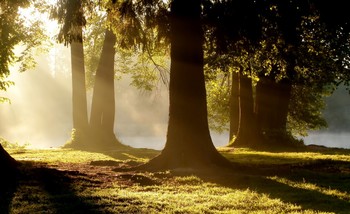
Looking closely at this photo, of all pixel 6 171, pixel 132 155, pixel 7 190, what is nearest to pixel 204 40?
pixel 132 155

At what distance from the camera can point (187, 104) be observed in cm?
1584

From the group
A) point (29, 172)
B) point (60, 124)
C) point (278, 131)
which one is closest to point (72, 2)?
point (29, 172)

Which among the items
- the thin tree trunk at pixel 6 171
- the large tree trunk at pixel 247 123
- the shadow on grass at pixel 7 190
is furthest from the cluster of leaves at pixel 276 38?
the shadow on grass at pixel 7 190

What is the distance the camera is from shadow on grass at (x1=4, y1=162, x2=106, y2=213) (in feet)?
29.6

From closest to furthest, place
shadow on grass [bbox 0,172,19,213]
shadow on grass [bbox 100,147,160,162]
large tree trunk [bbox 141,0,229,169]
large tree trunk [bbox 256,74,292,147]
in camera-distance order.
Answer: shadow on grass [bbox 0,172,19,213] < large tree trunk [bbox 141,0,229,169] < shadow on grass [bbox 100,147,160,162] < large tree trunk [bbox 256,74,292,147]

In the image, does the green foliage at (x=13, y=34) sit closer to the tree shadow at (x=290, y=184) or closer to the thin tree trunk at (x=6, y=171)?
the thin tree trunk at (x=6, y=171)

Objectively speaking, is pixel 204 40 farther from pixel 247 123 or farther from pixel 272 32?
pixel 247 123

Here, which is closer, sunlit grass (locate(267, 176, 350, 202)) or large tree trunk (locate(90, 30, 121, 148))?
sunlit grass (locate(267, 176, 350, 202))

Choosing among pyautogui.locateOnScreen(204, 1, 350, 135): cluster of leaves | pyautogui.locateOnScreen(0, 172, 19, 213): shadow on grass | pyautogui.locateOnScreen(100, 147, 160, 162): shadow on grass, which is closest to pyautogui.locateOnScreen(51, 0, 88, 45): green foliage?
pyautogui.locateOnScreen(204, 1, 350, 135): cluster of leaves

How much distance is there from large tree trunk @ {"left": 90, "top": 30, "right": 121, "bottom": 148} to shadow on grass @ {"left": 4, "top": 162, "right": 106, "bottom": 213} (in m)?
17.6

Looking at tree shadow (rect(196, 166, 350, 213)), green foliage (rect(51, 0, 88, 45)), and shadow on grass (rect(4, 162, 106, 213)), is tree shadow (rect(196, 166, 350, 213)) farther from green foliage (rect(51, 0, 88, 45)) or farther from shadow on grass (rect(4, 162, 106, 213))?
green foliage (rect(51, 0, 88, 45))

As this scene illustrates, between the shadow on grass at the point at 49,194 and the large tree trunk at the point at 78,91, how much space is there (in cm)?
1801

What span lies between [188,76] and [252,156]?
22.6ft

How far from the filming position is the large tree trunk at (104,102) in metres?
31.1
